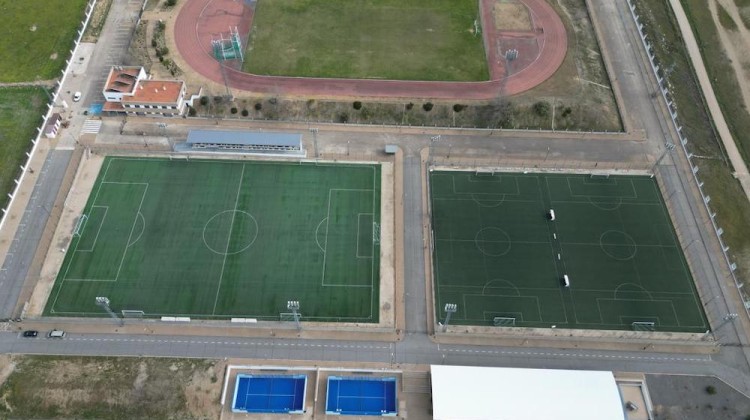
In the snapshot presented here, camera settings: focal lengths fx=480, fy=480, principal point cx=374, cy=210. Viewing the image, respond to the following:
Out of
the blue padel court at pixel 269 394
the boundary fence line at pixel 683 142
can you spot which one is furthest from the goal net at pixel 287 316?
the boundary fence line at pixel 683 142

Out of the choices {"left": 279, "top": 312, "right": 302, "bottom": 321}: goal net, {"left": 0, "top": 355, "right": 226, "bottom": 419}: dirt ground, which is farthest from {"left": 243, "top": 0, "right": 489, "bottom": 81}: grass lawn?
{"left": 0, "top": 355, "right": 226, "bottom": 419}: dirt ground

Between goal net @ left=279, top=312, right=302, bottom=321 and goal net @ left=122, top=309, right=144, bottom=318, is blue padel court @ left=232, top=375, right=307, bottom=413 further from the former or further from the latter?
goal net @ left=122, top=309, right=144, bottom=318

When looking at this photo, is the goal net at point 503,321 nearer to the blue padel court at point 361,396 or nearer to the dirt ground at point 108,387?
the blue padel court at point 361,396

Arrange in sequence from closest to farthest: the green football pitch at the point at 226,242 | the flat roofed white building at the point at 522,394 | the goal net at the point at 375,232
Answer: the flat roofed white building at the point at 522,394 < the green football pitch at the point at 226,242 < the goal net at the point at 375,232

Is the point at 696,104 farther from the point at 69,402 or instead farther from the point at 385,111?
the point at 69,402

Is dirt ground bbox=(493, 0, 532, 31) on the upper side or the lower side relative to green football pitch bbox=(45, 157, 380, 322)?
upper

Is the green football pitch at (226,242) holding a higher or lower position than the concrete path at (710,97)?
lower
